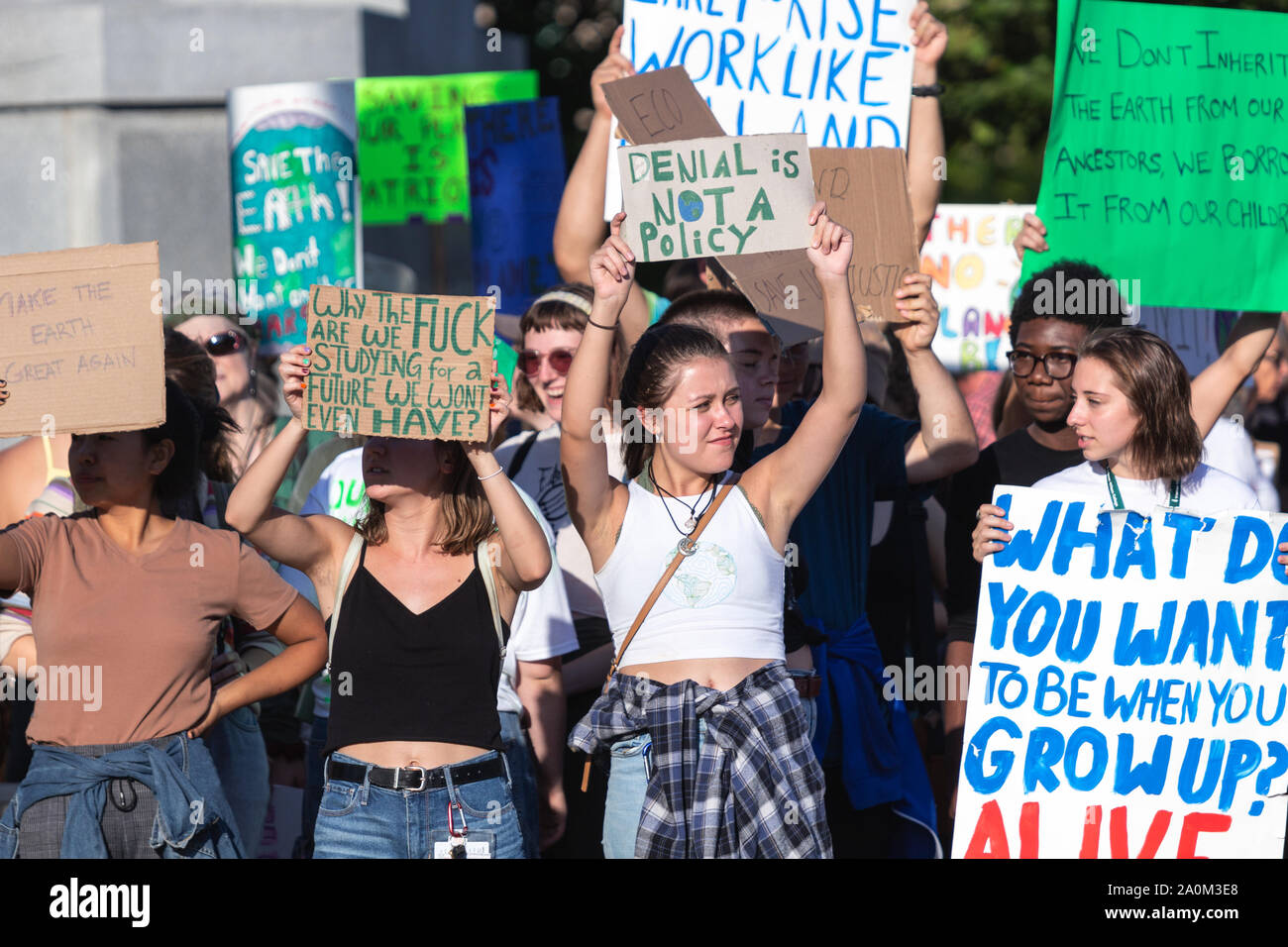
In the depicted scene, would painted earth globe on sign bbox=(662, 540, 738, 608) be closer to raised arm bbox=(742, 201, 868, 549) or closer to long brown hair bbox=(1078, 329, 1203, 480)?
raised arm bbox=(742, 201, 868, 549)

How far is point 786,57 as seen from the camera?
5289mm

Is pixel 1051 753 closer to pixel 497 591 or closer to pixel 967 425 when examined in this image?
pixel 967 425

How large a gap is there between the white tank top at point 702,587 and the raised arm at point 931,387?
677 millimetres

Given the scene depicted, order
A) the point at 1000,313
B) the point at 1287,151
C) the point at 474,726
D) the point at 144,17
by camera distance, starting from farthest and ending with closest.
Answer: the point at 144,17 → the point at 1000,313 → the point at 1287,151 → the point at 474,726

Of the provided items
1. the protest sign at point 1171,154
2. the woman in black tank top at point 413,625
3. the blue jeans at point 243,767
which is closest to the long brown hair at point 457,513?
the woman in black tank top at point 413,625

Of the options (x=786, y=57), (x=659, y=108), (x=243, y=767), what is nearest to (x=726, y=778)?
(x=243, y=767)

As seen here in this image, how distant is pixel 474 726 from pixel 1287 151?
3.03 metres

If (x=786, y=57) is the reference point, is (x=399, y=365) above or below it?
below

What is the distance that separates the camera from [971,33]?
571 inches

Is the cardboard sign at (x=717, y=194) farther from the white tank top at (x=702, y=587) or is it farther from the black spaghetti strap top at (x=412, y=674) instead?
the black spaghetti strap top at (x=412, y=674)

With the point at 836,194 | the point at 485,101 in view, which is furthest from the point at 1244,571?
the point at 485,101

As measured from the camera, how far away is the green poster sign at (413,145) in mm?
7262

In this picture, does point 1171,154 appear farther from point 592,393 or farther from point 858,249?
point 592,393

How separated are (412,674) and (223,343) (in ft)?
6.39
